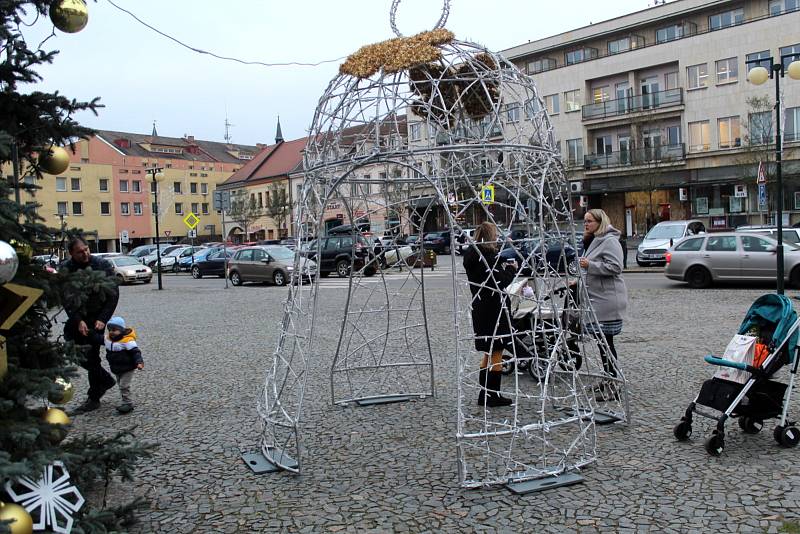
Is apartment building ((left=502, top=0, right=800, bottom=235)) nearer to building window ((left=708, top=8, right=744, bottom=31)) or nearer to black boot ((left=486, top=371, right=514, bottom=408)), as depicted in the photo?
building window ((left=708, top=8, right=744, bottom=31))

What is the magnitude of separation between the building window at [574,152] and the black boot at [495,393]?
42.3 meters

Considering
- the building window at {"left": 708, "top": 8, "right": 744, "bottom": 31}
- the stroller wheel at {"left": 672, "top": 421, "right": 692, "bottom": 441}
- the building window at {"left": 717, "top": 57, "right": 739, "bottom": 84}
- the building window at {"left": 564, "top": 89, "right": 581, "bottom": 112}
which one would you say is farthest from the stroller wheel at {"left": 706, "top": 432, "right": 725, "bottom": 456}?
the building window at {"left": 564, "top": 89, "right": 581, "bottom": 112}

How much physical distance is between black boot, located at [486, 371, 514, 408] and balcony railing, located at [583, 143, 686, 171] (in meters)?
37.8

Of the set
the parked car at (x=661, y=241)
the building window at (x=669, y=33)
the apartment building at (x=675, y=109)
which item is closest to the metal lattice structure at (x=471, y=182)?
the parked car at (x=661, y=241)

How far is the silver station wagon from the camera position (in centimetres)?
1623

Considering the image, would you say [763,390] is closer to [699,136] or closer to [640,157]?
[640,157]

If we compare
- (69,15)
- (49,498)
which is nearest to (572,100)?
(69,15)

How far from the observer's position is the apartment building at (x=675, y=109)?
38125 mm

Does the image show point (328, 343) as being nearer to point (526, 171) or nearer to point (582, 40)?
point (526, 171)

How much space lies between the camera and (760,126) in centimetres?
3469

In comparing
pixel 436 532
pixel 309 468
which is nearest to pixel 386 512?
pixel 436 532

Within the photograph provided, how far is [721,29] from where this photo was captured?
40.8 m

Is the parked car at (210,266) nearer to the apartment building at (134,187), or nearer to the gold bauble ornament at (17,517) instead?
the apartment building at (134,187)

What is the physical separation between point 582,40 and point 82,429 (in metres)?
46.8
